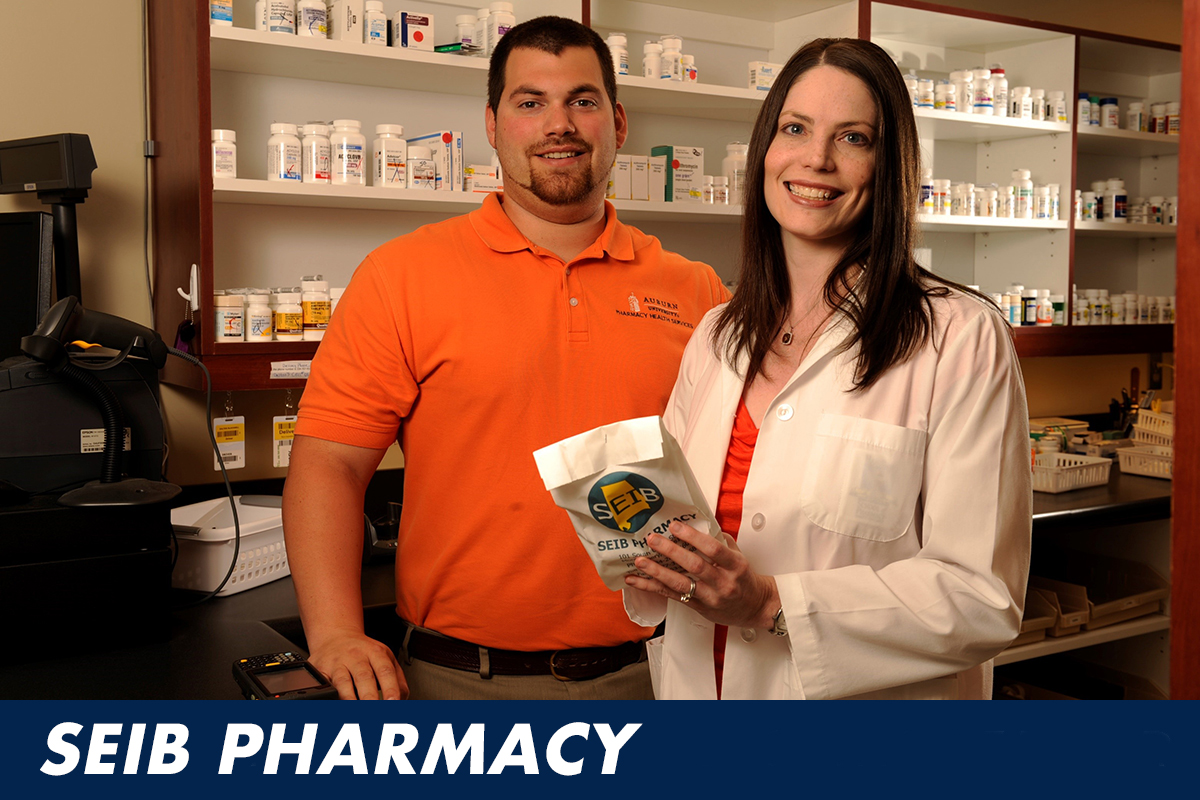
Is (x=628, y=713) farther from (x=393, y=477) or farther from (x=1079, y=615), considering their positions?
(x=1079, y=615)

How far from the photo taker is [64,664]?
1.60 m

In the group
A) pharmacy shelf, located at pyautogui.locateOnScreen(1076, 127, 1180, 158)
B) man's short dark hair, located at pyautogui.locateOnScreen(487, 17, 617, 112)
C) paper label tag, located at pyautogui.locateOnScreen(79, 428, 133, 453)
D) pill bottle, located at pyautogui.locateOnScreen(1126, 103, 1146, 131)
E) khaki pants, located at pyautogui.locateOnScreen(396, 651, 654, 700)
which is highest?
pill bottle, located at pyautogui.locateOnScreen(1126, 103, 1146, 131)

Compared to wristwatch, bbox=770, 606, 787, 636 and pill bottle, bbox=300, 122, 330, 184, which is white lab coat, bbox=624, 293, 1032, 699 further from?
pill bottle, bbox=300, 122, 330, 184

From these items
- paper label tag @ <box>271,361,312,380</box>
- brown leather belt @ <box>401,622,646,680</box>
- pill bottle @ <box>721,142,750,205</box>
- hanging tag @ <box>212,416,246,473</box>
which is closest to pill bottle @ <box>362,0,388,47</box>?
paper label tag @ <box>271,361,312,380</box>

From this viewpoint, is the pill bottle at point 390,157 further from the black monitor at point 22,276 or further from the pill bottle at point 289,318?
the black monitor at point 22,276

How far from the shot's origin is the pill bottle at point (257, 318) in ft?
7.64

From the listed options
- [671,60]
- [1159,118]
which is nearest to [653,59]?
[671,60]

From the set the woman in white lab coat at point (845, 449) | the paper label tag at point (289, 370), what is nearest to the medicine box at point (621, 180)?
the paper label tag at point (289, 370)

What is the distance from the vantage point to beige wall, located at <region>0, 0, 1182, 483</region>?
2416mm

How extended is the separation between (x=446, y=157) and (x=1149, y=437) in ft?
9.09

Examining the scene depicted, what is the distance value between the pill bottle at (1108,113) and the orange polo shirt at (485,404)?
3.03 metres

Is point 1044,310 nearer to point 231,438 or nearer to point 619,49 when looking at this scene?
point 619,49

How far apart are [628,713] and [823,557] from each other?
13.2 inches

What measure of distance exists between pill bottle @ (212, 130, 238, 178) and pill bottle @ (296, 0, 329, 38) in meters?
0.32
